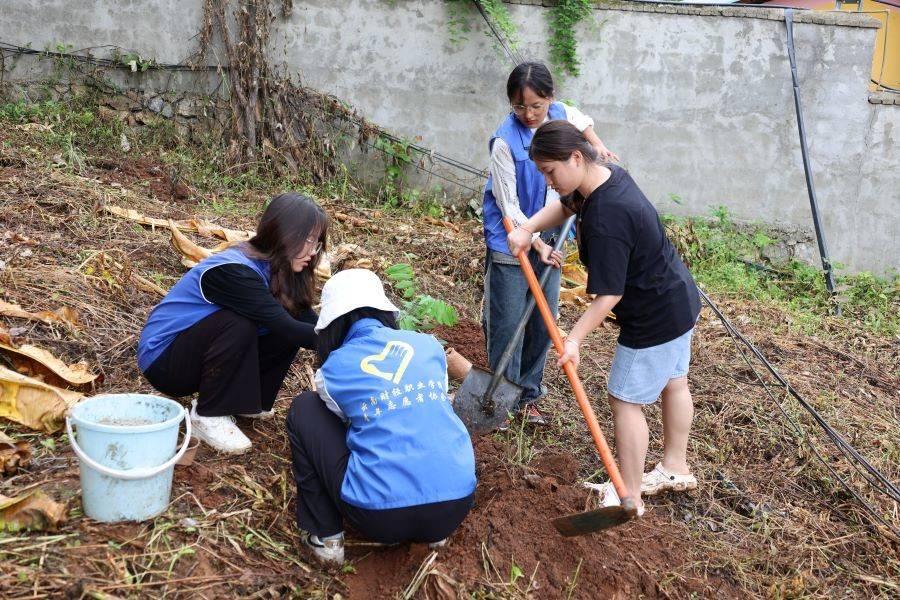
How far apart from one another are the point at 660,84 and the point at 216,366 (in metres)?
5.37

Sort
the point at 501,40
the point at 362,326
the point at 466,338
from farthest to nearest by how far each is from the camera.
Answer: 1. the point at 501,40
2. the point at 466,338
3. the point at 362,326

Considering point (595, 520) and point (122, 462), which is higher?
point (122, 462)

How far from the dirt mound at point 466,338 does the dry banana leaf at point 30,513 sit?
2387 mm

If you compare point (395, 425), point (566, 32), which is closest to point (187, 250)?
point (395, 425)

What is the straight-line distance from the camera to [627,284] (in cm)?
277

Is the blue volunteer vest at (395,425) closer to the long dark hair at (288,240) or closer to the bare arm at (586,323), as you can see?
the bare arm at (586,323)

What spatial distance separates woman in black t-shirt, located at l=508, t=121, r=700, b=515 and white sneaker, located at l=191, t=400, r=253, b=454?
129 cm

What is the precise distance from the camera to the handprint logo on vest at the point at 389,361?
2.32m

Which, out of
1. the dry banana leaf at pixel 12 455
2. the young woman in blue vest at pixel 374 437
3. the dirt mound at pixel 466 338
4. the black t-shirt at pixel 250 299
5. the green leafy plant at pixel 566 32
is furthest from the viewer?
the green leafy plant at pixel 566 32

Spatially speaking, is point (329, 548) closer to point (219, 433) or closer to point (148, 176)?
point (219, 433)

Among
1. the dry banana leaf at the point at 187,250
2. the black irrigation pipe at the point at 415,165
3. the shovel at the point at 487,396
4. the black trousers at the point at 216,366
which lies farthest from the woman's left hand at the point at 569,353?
the black irrigation pipe at the point at 415,165

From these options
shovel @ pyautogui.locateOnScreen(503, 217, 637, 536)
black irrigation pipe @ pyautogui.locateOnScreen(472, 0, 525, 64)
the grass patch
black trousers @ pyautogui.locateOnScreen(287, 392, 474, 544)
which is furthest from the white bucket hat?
black irrigation pipe @ pyautogui.locateOnScreen(472, 0, 525, 64)

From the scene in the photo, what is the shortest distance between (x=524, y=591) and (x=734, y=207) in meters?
5.41

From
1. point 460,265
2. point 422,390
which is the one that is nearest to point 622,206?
point 422,390
